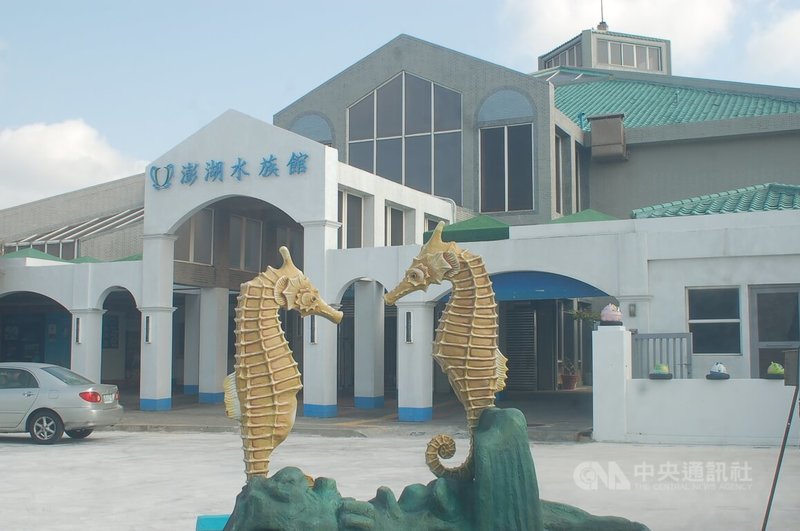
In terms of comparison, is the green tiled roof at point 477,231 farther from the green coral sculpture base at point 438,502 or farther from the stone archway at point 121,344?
the stone archway at point 121,344

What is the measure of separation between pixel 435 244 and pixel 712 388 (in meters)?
9.94

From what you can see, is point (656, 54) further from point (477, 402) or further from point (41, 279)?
point (477, 402)

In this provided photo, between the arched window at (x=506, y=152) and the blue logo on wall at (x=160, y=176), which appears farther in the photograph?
the arched window at (x=506, y=152)

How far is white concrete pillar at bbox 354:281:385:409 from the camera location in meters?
22.7

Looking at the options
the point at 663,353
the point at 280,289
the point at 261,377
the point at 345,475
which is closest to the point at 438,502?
the point at 261,377

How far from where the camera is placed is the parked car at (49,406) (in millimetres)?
16000

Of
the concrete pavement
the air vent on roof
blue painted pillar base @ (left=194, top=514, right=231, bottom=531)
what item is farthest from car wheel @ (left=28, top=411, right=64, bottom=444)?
the air vent on roof

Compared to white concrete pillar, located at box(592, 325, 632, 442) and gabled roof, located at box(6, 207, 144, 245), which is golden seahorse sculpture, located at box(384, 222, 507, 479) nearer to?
white concrete pillar, located at box(592, 325, 632, 442)

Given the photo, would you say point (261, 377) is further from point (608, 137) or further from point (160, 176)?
point (608, 137)

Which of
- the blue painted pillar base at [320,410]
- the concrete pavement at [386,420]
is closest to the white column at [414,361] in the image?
the concrete pavement at [386,420]

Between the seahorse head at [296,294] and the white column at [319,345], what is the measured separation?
13.1m

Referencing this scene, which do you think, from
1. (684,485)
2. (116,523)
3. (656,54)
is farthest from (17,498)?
(656,54)

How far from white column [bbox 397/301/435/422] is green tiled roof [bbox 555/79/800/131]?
1265 centimetres

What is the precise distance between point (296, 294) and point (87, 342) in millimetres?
18216
